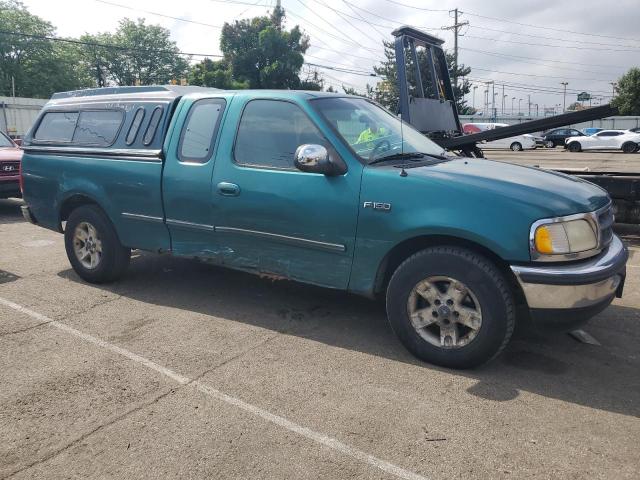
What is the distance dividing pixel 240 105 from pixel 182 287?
2.05 m

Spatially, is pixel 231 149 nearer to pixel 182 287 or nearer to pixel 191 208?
pixel 191 208

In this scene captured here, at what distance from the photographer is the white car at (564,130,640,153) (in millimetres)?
29734

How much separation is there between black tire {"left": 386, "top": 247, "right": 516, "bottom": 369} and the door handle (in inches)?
58.4

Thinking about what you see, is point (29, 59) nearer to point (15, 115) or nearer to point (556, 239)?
point (15, 115)

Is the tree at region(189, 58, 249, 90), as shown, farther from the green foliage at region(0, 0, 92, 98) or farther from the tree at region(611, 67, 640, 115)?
the tree at region(611, 67, 640, 115)

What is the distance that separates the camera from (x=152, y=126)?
5094 millimetres

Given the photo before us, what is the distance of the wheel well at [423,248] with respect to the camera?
11.7 ft

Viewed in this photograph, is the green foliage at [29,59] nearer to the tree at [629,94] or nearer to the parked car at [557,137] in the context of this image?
the parked car at [557,137]

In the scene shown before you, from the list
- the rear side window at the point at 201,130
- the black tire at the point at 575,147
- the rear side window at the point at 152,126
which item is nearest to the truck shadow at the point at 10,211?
the rear side window at the point at 152,126

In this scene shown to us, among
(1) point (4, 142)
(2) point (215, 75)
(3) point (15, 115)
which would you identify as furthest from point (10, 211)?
(2) point (215, 75)

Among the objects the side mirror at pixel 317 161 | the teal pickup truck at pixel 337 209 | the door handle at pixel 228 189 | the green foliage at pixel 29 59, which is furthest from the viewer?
the green foliage at pixel 29 59

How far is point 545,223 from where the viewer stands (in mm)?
3340

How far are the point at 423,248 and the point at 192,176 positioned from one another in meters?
2.09

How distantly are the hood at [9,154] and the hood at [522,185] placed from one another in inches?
366
